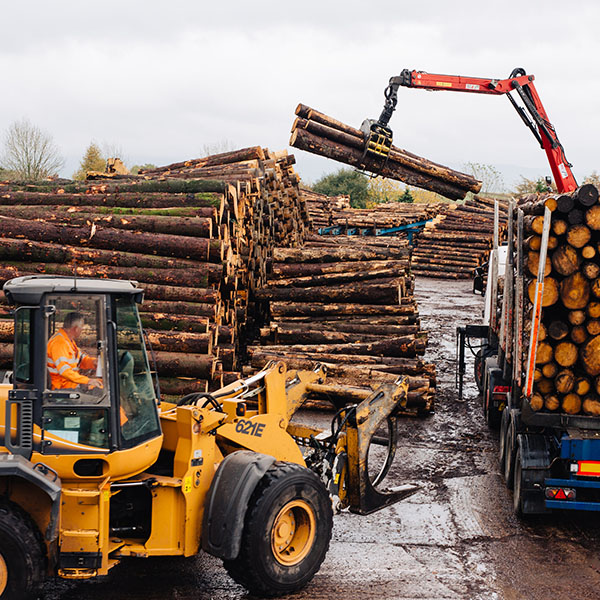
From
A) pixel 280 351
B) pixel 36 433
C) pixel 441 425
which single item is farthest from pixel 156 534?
pixel 280 351

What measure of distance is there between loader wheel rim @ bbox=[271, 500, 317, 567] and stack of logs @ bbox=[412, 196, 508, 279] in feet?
94.8

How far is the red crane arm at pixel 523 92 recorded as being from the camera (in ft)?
53.1

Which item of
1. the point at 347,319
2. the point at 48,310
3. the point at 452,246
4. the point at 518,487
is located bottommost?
the point at 518,487

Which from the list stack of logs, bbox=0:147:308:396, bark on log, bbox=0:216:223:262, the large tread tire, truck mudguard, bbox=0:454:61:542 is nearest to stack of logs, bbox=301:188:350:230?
stack of logs, bbox=0:147:308:396

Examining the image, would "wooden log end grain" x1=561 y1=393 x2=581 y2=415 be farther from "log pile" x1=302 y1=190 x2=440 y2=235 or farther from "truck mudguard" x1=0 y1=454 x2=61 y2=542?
"log pile" x1=302 y1=190 x2=440 y2=235

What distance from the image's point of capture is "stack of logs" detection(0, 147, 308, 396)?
39.4 ft

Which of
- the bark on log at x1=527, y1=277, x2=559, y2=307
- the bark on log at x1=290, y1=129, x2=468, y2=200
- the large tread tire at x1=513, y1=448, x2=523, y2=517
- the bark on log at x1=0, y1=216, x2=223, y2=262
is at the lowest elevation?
the large tread tire at x1=513, y1=448, x2=523, y2=517

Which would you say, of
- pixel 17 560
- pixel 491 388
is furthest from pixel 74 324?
pixel 491 388

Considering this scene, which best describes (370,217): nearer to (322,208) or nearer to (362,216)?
(362,216)

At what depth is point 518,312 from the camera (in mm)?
8828

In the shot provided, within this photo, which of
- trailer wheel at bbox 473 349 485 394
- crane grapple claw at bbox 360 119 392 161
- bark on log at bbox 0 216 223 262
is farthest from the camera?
crane grapple claw at bbox 360 119 392 161

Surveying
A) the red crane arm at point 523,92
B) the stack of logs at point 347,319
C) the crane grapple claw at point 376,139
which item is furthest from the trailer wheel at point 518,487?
the crane grapple claw at point 376,139

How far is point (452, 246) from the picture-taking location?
35.8 meters

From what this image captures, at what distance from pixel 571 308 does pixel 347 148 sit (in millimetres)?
10545
